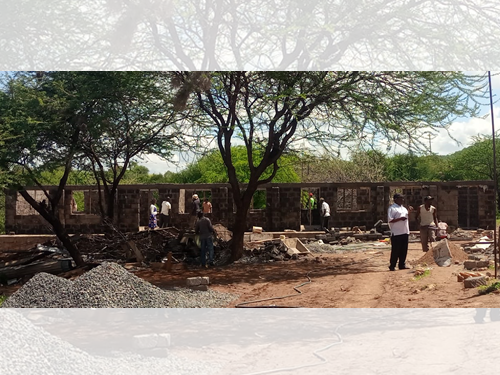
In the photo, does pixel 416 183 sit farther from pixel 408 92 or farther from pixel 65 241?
pixel 65 241

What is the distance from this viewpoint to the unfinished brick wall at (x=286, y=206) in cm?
2454

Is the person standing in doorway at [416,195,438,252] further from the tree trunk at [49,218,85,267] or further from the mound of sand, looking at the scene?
the tree trunk at [49,218,85,267]

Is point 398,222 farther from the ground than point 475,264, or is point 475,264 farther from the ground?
point 398,222

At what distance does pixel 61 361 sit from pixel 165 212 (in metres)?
17.3

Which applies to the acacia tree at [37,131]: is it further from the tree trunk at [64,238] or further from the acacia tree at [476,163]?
the acacia tree at [476,163]

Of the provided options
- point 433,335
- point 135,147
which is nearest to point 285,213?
point 135,147

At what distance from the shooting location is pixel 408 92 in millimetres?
15211

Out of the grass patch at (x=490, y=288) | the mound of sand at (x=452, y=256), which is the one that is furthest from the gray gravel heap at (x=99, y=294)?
the mound of sand at (x=452, y=256)

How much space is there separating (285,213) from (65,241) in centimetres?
1148

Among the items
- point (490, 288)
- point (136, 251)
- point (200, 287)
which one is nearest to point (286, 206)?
point (136, 251)

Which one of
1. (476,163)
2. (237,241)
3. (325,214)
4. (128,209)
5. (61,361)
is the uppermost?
(476,163)

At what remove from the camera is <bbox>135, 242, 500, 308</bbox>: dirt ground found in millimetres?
10602

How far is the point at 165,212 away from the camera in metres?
24.5

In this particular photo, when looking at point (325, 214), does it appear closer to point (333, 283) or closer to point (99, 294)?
point (333, 283)
